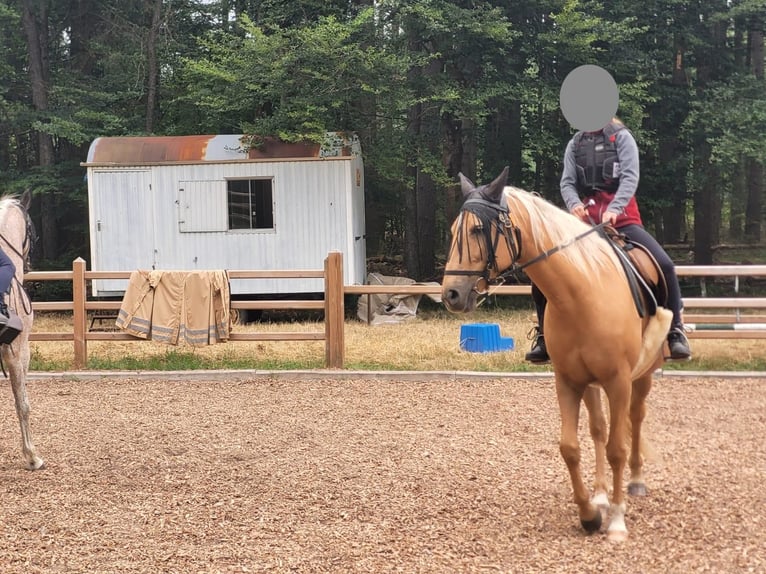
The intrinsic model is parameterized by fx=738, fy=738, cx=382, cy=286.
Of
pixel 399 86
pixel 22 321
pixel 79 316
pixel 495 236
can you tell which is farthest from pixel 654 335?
pixel 399 86

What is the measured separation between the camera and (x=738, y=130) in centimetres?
1429

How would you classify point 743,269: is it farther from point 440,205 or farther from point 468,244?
point 440,205

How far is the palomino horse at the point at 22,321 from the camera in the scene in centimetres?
522

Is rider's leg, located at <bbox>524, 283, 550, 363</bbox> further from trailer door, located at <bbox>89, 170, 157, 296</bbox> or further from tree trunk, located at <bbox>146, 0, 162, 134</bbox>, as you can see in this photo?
tree trunk, located at <bbox>146, 0, 162, 134</bbox>

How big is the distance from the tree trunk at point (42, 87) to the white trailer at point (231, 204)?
14.4ft

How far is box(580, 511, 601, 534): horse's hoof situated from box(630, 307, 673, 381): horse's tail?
75cm

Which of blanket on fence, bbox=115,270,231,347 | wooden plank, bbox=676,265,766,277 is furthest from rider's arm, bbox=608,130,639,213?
blanket on fence, bbox=115,270,231,347

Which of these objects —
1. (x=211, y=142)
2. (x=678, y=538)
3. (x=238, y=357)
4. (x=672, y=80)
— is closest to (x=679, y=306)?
(x=678, y=538)

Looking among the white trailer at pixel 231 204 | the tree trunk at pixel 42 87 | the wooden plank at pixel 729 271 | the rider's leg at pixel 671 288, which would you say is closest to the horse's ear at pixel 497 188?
the rider's leg at pixel 671 288

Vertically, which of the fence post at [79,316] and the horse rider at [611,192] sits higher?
the horse rider at [611,192]

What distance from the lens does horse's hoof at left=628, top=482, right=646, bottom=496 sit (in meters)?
4.41

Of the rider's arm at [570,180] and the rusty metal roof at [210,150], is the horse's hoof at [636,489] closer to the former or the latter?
the rider's arm at [570,180]

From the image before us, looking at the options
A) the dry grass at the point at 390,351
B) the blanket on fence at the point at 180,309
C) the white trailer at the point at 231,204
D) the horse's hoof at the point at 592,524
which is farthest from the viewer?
the white trailer at the point at 231,204

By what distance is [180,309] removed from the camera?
9289 millimetres
